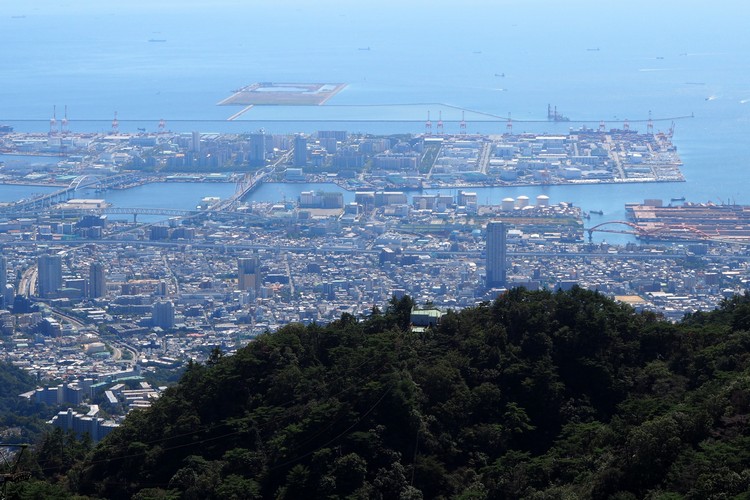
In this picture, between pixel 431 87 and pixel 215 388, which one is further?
pixel 431 87

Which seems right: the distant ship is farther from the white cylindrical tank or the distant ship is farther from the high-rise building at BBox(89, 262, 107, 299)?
the high-rise building at BBox(89, 262, 107, 299)

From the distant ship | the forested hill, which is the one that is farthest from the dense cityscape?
the distant ship

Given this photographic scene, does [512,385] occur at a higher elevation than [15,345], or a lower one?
higher

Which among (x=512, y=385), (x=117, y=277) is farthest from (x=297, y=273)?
(x=512, y=385)

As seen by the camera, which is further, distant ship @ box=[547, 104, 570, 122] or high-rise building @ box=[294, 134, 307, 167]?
distant ship @ box=[547, 104, 570, 122]

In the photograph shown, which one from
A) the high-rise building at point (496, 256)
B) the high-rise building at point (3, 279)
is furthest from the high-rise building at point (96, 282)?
the high-rise building at point (496, 256)

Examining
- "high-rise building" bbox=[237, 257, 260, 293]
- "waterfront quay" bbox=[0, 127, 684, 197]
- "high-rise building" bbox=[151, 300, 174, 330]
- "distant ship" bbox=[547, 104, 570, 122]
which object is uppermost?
"distant ship" bbox=[547, 104, 570, 122]

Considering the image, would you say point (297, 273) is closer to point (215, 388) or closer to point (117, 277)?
point (117, 277)
